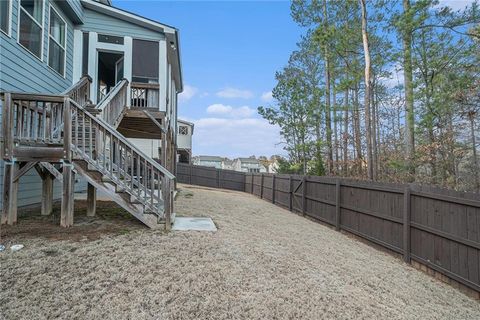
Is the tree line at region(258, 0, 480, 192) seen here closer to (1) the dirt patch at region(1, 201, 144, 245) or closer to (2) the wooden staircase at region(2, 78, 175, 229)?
(2) the wooden staircase at region(2, 78, 175, 229)

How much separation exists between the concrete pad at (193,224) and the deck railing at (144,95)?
437 centimetres

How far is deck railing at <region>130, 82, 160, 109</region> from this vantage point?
30.5 ft

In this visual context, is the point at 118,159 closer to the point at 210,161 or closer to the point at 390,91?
the point at 390,91

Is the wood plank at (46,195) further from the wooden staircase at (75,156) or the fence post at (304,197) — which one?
the fence post at (304,197)

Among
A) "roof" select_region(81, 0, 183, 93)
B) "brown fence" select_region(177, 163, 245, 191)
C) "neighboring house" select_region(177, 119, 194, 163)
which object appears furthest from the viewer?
"neighboring house" select_region(177, 119, 194, 163)

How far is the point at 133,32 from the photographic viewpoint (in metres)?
9.52

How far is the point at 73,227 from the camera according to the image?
4906 millimetres

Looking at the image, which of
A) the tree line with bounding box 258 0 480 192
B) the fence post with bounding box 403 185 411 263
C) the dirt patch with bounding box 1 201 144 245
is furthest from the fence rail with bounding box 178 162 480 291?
the dirt patch with bounding box 1 201 144 245

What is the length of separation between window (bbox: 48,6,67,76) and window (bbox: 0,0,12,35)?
181 centimetres

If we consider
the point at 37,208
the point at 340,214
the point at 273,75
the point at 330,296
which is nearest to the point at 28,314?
the point at 330,296

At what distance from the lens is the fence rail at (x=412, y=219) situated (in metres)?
4.62

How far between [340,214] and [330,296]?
5.11 meters

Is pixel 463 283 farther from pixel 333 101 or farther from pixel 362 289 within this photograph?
pixel 333 101

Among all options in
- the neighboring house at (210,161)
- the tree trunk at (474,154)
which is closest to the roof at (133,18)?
the tree trunk at (474,154)
